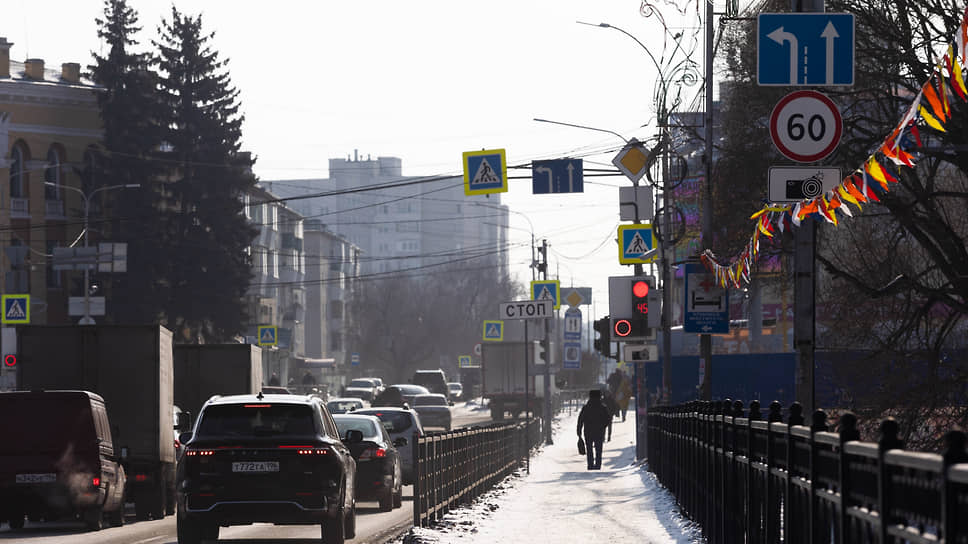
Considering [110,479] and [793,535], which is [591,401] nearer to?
[110,479]

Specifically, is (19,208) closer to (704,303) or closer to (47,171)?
(47,171)

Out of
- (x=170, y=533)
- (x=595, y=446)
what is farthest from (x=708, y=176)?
(x=170, y=533)

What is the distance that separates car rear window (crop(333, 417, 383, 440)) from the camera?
2405 centimetres

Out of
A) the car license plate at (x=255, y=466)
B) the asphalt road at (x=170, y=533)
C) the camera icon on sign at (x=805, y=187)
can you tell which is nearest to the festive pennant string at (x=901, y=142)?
the camera icon on sign at (x=805, y=187)

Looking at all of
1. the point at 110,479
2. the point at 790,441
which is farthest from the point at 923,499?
the point at 110,479

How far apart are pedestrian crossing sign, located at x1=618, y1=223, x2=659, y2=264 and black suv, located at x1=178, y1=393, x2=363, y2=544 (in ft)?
63.9

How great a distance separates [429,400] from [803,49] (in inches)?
2040

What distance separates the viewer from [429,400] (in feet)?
209

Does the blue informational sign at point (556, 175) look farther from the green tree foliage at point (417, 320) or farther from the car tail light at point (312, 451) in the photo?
the green tree foliage at point (417, 320)

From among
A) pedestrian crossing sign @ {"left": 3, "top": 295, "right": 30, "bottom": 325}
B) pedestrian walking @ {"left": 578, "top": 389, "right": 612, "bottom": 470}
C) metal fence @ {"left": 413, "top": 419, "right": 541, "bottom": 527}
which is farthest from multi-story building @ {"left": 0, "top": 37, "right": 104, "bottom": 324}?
metal fence @ {"left": 413, "top": 419, "right": 541, "bottom": 527}

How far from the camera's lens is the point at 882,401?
27.9 metres

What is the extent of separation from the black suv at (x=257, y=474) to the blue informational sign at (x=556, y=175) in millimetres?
19372

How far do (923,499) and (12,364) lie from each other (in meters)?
44.3

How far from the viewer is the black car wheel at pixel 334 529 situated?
1622cm
